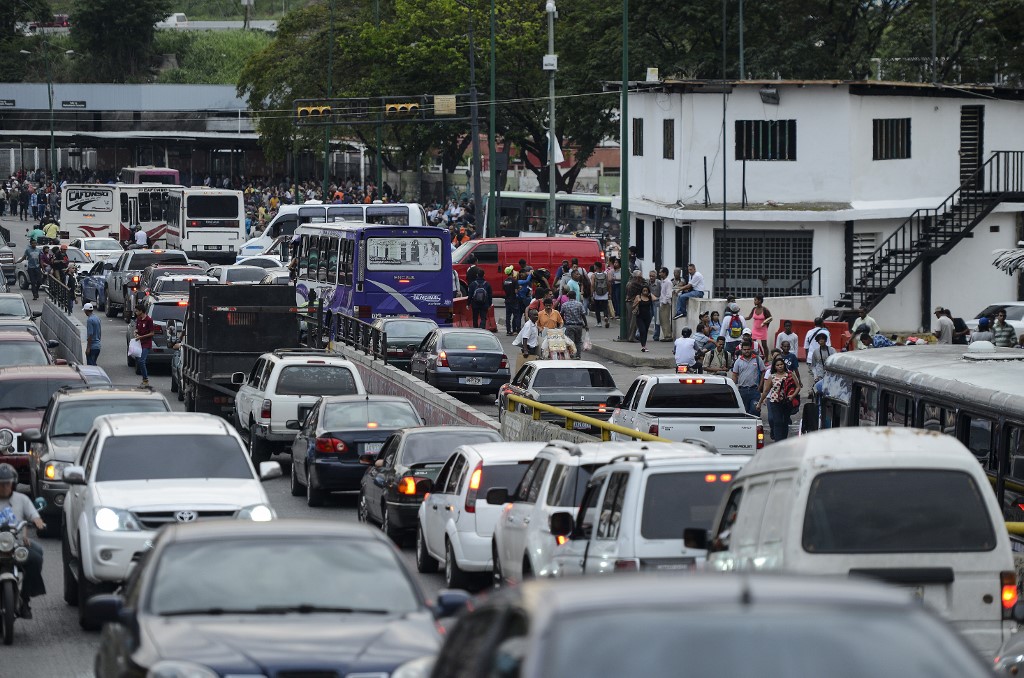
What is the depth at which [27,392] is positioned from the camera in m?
23.8

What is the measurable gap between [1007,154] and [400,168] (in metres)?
56.0

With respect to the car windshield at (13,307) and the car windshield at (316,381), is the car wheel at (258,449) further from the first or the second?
the car windshield at (13,307)

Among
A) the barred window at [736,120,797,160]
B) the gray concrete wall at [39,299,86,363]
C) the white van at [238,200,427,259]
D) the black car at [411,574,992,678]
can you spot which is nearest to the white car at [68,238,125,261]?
the white van at [238,200,427,259]

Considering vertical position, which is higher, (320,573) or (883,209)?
(883,209)

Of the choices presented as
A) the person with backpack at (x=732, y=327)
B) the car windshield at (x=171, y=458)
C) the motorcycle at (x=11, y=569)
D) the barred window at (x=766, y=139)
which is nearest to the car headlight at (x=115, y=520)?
the car windshield at (x=171, y=458)

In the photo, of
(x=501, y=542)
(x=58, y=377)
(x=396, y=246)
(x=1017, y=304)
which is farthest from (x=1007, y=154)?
(x=501, y=542)

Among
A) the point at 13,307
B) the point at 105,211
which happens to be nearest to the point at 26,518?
the point at 13,307

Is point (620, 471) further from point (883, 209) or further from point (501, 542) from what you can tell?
point (883, 209)

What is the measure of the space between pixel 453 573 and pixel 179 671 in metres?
8.68

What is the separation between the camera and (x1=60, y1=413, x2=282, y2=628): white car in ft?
46.3

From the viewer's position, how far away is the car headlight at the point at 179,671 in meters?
7.56

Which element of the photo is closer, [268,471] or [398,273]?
[268,471]

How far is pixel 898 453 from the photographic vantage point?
9.84 meters

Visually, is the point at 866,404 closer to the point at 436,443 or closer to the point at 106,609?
the point at 436,443
